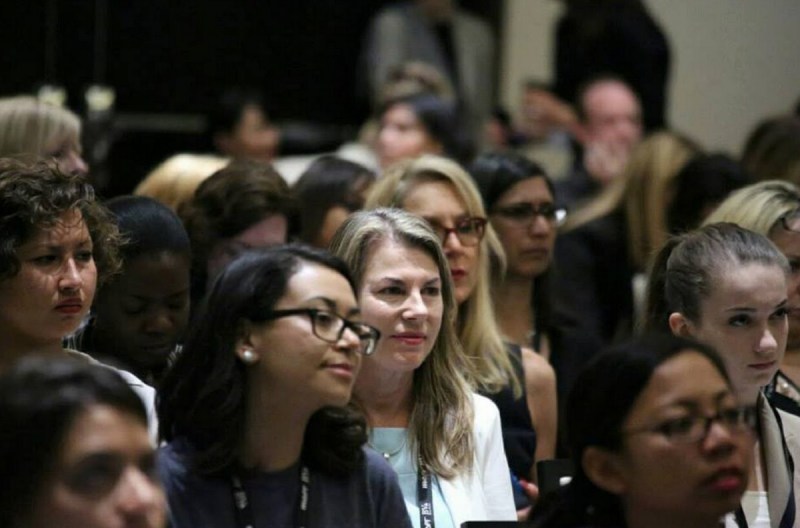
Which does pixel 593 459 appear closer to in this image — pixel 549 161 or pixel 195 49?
pixel 549 161

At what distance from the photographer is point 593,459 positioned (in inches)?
134

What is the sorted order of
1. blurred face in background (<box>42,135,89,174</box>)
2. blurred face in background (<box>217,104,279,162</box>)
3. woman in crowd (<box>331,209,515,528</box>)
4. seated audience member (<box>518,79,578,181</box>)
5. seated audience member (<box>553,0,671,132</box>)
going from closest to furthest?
1. woman in crowd (<box>331,209,515,528</box>)
2. blurred face in background (<box>42,135,89,174</box>)
3. blurred face in background (<box>217,104,279,162</box>)
4. seated audience member (<box>518,79,578,181</box>)
5. seated audience member (<box>553,0,671,132</box>)

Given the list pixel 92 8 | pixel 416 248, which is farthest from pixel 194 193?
pixel 92 8

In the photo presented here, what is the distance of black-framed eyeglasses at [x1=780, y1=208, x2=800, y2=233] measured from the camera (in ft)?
16.3

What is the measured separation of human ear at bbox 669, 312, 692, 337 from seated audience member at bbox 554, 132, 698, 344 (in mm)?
1911

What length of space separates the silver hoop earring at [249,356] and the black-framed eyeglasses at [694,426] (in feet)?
2.52

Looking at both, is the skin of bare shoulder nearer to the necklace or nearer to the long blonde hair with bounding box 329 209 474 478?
the long blonde hair with bounding box 329 209 474 478

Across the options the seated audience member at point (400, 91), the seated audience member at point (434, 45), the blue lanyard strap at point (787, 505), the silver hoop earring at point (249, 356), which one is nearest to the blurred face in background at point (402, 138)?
the seated audience member at point (400, 91)

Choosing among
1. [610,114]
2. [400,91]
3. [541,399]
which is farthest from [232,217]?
[610,114]

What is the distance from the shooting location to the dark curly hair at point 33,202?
4016 millimetres

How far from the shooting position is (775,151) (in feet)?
23.1

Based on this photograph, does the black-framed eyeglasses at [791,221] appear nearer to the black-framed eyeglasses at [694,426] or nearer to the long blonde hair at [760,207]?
the long blonde hair at [760,207]

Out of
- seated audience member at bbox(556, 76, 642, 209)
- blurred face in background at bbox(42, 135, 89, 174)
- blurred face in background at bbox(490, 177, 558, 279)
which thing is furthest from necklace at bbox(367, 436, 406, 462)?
seated audience member at bbox(556, 76, 642, 209)

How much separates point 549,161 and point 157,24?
91.6 inches
